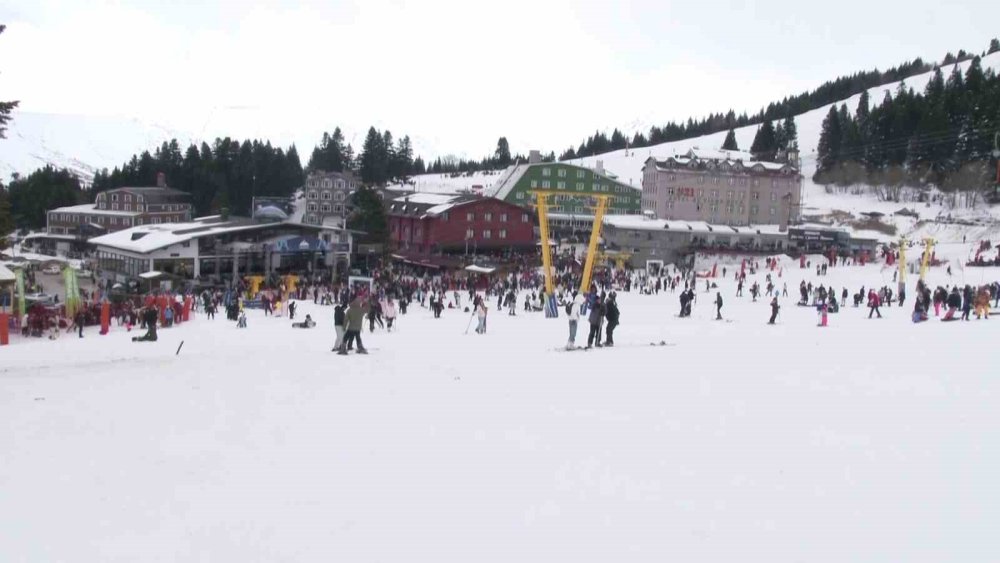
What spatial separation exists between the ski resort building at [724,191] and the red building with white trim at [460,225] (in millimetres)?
13321

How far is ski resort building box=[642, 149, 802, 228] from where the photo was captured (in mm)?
60969

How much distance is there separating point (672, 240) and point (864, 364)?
42014 mm

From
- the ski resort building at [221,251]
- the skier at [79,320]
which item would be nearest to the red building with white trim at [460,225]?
the ski resort building at [221,251]

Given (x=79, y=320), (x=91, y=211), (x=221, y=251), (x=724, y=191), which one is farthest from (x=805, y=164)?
(x=79, y=320)

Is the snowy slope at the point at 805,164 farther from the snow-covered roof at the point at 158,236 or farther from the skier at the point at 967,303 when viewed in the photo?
the snow-covered roof at the point at 158,236

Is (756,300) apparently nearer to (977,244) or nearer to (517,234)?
(977,244)

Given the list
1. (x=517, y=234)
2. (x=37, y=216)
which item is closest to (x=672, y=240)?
(x=517, y=234)

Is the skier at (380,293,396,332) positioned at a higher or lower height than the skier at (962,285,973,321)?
lower

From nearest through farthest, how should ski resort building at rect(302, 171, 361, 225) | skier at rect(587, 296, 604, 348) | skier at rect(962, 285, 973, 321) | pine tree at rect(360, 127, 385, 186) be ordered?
skier at rect(587, 296, 604, 348) < skier at rect(962, 285, 973, 321) < ski resort building at rect(302, 171, 361, 225) < pine tree at rect(360, 127, 385, 186)

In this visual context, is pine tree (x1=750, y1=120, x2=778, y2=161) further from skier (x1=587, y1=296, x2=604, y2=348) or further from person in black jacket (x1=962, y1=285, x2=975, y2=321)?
skier (x1=587, y1=296, x2=604, y2=348)

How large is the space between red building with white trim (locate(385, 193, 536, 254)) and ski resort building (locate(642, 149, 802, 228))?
13.3 meters

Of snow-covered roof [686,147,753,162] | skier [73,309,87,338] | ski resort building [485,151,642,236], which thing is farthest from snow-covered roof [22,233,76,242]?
snow-covered roof [686,147,753,162]

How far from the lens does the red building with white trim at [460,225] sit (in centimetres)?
5169

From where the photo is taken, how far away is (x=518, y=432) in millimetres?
6930
